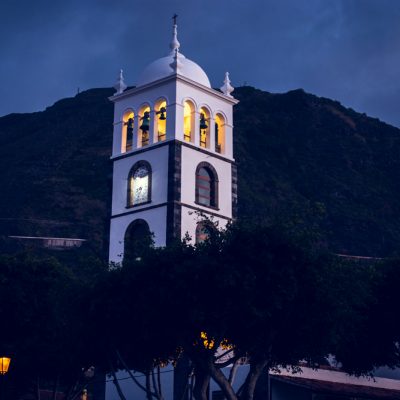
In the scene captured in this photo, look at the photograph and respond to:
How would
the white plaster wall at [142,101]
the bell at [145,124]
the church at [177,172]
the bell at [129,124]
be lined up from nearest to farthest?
the church at [177,172], the white plaster wall at [142,101], the bell at [145,124], the bell at [129,124]

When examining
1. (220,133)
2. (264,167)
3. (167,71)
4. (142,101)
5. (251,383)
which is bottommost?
(251,383)

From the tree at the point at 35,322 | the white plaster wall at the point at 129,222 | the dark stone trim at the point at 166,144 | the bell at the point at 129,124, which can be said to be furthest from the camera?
the bell at the point at 129,124

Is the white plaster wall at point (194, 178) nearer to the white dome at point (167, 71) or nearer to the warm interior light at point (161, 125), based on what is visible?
the warm interior light at point (161, 125)

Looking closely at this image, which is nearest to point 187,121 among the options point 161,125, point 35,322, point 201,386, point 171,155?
point 161,125

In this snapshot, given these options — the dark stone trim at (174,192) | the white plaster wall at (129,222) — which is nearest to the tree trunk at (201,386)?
the dark stone trim at (174,192)

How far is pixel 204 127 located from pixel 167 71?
3.84 metres

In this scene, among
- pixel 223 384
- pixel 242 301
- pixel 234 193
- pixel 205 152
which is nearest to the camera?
pixel 223 384

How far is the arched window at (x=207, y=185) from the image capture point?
4484cm

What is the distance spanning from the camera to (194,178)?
44.4 meters

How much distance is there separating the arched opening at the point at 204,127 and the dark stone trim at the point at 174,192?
2.63m

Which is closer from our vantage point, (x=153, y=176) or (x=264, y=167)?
(x=153, y=176)

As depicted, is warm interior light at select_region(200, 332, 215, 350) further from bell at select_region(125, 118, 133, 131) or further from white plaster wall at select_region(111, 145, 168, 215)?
bell at select_region(125, 118, 133, 131)

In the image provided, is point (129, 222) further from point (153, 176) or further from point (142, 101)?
point (142, 101)

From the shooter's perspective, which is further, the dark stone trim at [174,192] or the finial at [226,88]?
the finial at [226,88]
